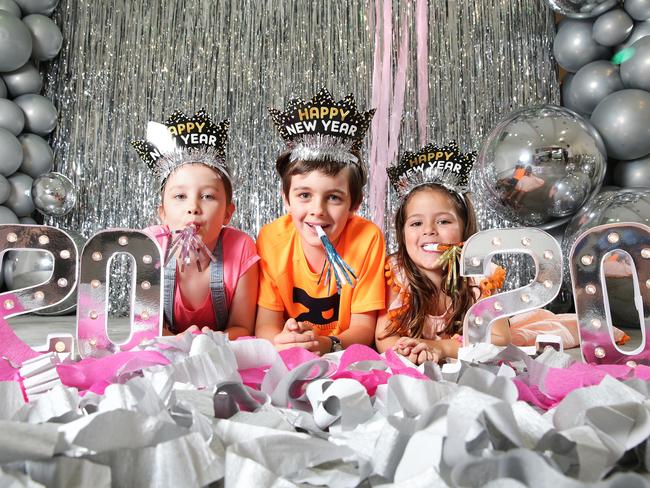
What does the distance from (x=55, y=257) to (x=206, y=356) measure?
0.36 metres

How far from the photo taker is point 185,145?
66.2 inches

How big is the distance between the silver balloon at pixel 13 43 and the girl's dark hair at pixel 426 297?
2351mm

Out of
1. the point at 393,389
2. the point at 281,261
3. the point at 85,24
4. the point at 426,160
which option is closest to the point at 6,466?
the point at 393,389

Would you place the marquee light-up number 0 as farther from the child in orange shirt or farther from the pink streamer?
the pink streamer

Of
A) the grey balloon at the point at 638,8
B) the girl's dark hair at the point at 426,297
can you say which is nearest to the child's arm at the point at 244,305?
the girl's dark hair at the point at 426,297

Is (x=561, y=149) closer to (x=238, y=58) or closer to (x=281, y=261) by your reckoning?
(x=281, y=261)

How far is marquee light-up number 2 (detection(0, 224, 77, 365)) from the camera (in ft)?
3.38

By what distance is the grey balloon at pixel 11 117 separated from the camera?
3.08 metres

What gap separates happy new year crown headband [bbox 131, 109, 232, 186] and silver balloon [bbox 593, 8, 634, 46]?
212 centimetres

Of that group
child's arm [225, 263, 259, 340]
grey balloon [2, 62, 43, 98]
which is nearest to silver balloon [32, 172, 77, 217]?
grey balloon [2, 62, 43, 98]

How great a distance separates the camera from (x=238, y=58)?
363 cm

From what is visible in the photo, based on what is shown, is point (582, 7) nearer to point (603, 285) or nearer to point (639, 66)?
Result: point (639, 66)

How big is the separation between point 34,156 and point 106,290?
98.3 inches

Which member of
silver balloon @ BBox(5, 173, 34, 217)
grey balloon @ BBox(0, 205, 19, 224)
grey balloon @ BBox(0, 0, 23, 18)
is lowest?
grey balloon @ BBox(0, 205, 19, 224)
